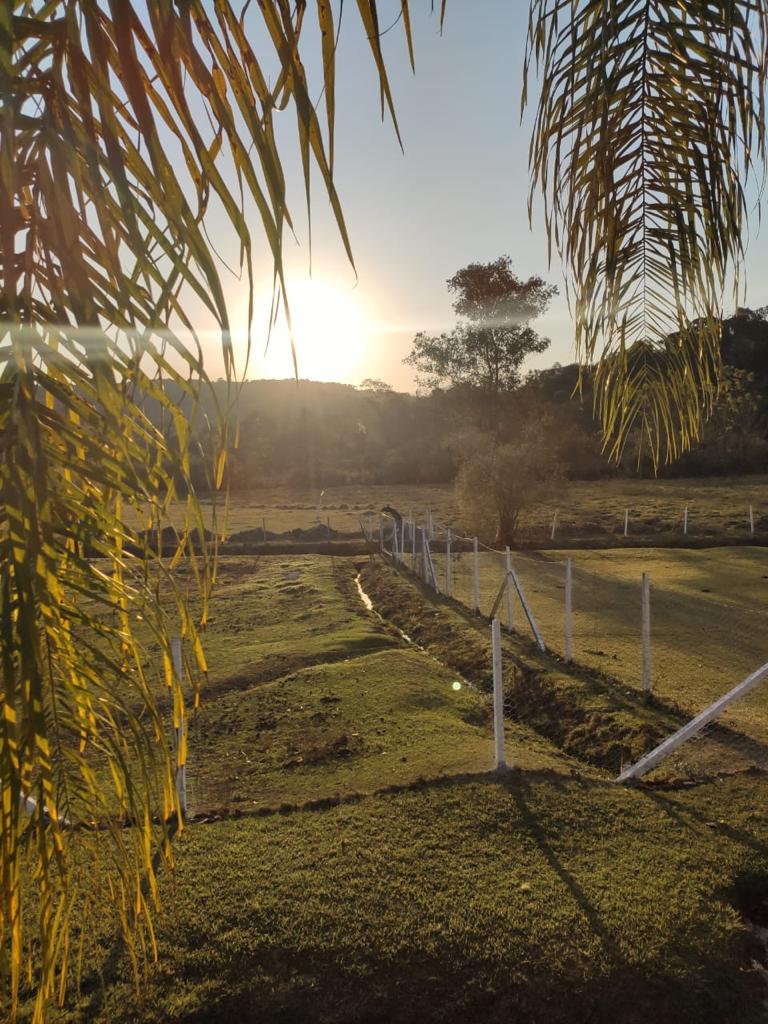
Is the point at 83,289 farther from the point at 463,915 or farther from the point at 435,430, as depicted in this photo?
the point at 435,430

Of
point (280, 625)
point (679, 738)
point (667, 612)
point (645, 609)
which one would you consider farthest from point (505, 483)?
point (679, 738)

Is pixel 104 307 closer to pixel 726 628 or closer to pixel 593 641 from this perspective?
pixel 593 641

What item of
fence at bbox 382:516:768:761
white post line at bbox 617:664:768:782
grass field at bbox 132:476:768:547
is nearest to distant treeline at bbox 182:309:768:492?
grass field at bbox 132:476:768:547

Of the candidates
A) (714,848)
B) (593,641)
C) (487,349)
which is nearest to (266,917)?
(714,848)

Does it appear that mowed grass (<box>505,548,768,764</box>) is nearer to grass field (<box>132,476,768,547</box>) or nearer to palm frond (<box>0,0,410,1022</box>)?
grass field (<box>132,476,768,547</box>)

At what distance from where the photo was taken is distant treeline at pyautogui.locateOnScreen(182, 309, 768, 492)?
15383 millimetres

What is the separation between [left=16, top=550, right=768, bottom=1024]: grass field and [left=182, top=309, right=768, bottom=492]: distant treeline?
247cm

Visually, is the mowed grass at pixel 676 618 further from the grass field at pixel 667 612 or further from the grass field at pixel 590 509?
the grass field at pixel 590 509

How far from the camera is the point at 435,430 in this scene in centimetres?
5381

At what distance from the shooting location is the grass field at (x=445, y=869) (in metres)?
3.11

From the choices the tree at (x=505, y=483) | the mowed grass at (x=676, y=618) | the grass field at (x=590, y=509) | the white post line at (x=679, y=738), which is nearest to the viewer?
the white post line at (x=679, y=738)

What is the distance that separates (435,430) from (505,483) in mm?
32301

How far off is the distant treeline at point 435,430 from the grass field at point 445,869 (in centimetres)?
247

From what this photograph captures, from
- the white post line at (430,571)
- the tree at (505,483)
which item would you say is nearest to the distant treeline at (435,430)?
the tree at (505,483)
